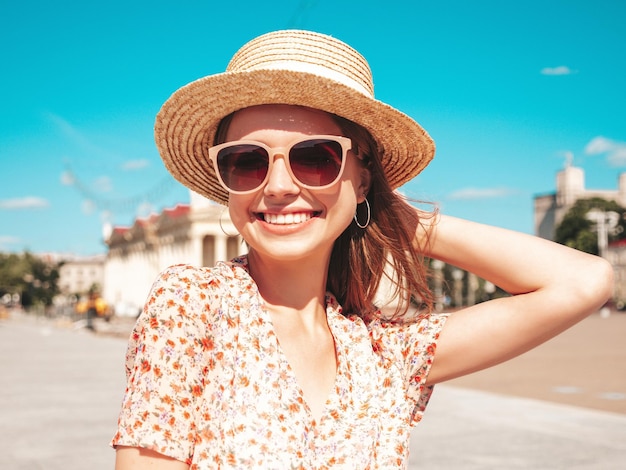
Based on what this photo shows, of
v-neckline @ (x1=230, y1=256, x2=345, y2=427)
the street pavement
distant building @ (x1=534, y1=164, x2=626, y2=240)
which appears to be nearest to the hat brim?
v-neckline @ (x1=230, y1=256, x2=345, y2=427)

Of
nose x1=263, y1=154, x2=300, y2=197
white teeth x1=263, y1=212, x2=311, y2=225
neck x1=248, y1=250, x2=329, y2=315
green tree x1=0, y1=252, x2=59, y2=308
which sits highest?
nose x1=263, y1=154, x2=300, y2=197

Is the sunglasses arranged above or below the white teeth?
above

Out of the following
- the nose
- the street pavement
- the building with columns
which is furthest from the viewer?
the building with columns

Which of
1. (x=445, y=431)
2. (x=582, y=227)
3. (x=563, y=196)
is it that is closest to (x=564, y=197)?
(x=563, y=196)

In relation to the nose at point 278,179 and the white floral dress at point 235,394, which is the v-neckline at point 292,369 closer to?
the white floral dress at point 235,394

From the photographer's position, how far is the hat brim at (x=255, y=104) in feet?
5.82

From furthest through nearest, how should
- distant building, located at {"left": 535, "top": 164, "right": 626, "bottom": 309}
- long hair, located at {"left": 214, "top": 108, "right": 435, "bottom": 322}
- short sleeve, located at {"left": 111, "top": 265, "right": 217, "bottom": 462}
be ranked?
Result: distant building, located at {"left": 535, "top": 164, "right": 626, "bottom": 309}, long hair, located at {"left": 214, "top": 108, "right": 435, "bottom": 322}, short sleeve, located at {"left": 111, "top": 265, "right": 217, "bottom": 462}

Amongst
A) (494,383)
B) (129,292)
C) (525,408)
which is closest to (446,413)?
(525,408)

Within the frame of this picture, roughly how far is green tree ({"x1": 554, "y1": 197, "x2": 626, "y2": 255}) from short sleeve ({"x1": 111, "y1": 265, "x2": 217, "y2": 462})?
8653 centimetres

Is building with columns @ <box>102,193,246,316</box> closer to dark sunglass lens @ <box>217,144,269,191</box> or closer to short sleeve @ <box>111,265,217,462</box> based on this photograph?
dark sunglass lens @ <box>217,144,269,191</box>

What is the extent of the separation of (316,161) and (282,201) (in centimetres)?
13

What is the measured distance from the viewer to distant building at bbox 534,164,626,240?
11875 cm

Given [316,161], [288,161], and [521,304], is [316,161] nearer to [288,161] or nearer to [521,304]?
[288,161]

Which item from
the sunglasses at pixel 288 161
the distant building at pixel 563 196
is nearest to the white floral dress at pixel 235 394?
the sunglasses at pixel 288 161
